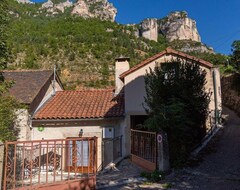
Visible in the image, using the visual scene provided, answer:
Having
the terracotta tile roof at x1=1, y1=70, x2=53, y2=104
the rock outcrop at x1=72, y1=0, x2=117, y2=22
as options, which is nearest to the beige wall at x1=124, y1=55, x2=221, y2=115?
the terracotta tile roof at x1=1, y1=70, x2=53, y2=104

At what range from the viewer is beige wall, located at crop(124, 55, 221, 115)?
1511 centimetres

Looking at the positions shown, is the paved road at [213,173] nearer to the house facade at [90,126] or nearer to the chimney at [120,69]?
the house facade at [90,126]

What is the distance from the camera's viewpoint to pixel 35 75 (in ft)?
57.4

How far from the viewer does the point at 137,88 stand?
15.4 meters

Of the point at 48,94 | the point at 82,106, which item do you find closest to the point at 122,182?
the point at 82,106

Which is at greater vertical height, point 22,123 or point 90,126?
point 22,123

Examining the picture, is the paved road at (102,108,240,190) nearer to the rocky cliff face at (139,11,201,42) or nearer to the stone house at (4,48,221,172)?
the stone house at (4,48,221,172)

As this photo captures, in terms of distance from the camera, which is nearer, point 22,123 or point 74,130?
point 22,123

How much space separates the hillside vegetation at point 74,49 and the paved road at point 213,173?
105 ft

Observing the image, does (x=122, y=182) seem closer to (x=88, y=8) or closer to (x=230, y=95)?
(x=230, y=95)

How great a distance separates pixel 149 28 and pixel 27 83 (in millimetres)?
80098

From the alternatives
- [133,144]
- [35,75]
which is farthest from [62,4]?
[133,144]

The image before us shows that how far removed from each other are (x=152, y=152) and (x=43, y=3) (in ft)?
294

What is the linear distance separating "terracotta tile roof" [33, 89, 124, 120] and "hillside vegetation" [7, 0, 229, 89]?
24.2 metres
